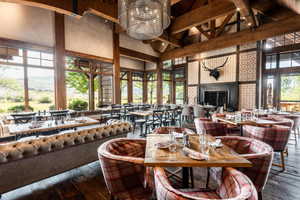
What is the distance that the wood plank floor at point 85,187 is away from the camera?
6.53 ft

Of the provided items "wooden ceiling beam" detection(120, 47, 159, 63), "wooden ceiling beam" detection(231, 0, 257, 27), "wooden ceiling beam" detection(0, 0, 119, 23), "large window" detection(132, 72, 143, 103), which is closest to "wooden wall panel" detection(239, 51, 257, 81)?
"wooden ceiling beam" detection(231, 0, 257, 27)

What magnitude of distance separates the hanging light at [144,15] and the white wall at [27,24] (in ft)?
12.1

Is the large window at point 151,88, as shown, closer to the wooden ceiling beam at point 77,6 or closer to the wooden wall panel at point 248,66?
the wooden wall panel at point 248,66

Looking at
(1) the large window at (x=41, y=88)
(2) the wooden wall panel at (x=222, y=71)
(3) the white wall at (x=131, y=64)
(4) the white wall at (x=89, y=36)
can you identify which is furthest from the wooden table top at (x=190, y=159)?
(3) the white wall at (x=131, y=64)

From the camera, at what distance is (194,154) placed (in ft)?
4.87

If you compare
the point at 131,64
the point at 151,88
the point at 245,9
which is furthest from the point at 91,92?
the point at 245,9

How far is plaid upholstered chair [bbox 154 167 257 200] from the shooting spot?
3.09 ft

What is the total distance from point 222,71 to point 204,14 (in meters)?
3.96

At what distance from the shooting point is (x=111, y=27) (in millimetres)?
7051

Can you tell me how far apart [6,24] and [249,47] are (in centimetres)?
977

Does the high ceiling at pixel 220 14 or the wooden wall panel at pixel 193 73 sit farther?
the wooden wall panel at pixel 193 73

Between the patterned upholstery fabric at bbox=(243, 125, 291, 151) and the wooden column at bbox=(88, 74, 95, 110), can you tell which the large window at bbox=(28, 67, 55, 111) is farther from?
the patterned upholstery fabric at bbox=(243, 125, 291, 151)

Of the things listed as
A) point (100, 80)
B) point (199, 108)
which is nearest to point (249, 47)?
point (199, 108)

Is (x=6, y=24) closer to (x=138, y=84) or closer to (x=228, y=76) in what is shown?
(x=138, y=84)
